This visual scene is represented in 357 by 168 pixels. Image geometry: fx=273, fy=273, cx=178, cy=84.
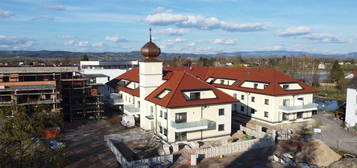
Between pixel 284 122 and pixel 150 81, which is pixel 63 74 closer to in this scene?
pixel 150 81

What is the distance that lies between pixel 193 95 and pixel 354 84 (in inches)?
953

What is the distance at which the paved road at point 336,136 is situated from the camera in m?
30.5

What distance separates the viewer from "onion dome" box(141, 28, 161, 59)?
33.1 meters

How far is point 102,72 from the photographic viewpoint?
59219mm

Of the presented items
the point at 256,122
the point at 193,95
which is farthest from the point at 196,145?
the point at 256,122

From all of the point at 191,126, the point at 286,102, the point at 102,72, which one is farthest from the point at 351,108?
the point at 102,72

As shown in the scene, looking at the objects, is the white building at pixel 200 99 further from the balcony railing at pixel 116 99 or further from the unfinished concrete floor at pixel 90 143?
the unfinished concrete floor at pixel 90 143

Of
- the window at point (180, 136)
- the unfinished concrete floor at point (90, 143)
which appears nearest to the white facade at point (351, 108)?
the window at point (180, 136)

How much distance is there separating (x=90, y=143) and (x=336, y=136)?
97.4ft

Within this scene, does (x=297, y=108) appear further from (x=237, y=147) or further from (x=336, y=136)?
(x=237, y=147)

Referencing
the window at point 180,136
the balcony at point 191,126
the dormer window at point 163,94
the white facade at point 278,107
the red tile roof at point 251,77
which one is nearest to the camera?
the balcony at point 191,126

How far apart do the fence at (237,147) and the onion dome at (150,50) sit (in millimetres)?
13319

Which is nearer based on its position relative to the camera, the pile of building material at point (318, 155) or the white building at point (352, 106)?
the pile of building material at point (318, 155)

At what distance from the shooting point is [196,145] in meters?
27.6
